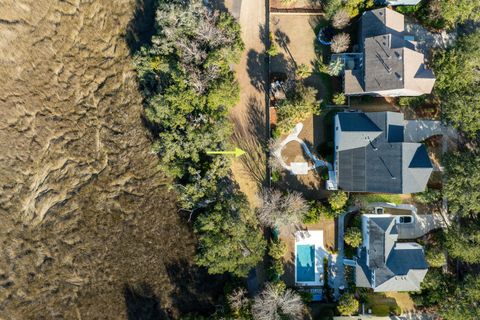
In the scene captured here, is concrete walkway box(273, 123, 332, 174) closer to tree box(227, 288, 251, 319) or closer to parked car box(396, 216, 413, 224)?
parked car box(396, 216, 413, 224)

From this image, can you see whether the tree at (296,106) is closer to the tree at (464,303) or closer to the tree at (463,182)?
the tree at (463,182)

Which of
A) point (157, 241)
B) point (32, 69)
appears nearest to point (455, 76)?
point (157, 241)

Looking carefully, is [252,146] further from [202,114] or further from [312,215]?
[312,215]

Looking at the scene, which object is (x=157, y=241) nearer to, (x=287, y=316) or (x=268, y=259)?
(x=268, y=259)

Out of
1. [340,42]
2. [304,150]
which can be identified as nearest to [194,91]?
[304,150]

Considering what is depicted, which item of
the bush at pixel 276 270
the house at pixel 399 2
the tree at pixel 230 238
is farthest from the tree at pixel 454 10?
the bush at pixel 276 270

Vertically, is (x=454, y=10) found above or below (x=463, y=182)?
above
